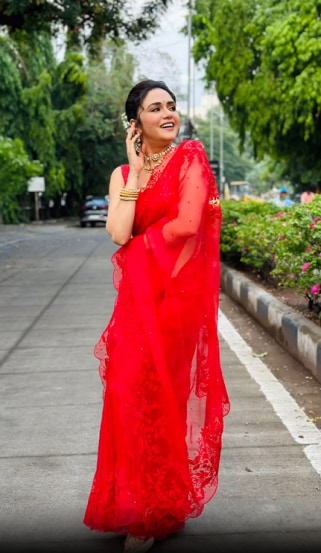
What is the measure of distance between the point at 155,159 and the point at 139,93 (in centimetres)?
26

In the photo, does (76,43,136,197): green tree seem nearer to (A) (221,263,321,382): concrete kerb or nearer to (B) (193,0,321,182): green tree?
(B) (193,0,321,182): green tree

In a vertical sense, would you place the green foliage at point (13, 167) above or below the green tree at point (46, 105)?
below

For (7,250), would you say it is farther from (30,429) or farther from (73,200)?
Answer: (73,200)

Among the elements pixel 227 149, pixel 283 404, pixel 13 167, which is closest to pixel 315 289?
pixel 283 404

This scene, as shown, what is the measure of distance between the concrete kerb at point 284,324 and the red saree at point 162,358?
327cm

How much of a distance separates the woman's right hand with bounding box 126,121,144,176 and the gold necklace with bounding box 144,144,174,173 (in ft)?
0.10

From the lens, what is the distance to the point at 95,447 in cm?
A: 529

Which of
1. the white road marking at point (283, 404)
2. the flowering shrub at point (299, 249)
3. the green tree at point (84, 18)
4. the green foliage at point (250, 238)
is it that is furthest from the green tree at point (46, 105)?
the white road marking at point (283, 404)

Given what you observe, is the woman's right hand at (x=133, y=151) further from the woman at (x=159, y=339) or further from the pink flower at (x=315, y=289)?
the pink flower at (x=315, y=289)

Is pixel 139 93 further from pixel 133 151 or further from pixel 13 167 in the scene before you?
pixel 13 167

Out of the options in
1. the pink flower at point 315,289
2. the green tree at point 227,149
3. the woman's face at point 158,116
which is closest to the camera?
the woman's face at point 158,116

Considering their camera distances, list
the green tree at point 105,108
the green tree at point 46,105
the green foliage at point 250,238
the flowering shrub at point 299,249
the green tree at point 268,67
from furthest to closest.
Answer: the green tree at point 105,108, the green tree at point 46,105, the green tree at point 268,67, the green foliage at point 250,238, the flowering shrub at point 299,249

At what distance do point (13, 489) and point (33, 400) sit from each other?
1.99 m

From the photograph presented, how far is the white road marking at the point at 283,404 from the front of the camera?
516 centimetres
